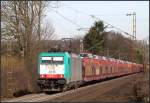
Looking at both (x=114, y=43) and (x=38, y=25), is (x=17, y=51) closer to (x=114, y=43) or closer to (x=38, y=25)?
(x=38, y=25)

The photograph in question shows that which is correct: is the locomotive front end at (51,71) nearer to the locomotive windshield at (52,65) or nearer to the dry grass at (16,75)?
the locomotive windshield at (52,65)

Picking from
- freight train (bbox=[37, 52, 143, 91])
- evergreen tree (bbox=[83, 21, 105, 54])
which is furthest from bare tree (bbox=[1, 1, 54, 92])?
evergreen tree (bbox=[83, 21, 105, 54])

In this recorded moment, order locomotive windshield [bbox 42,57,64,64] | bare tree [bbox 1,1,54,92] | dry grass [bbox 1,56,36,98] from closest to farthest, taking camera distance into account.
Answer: dry grass [bbox 1,56,36,98], locomotive windshield [bbox 42,57,64,64], bare tree [bbox 1,1,54,92]

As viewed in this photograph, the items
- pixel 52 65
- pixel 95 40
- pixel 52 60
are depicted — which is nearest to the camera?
pixel 52 65

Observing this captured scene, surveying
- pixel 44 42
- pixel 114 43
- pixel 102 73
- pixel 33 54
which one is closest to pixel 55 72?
pixel 33 54

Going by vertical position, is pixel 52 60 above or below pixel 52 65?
above

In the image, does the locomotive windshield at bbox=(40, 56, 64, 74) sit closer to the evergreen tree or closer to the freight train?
the freight train

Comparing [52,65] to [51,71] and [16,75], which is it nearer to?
[51,71]

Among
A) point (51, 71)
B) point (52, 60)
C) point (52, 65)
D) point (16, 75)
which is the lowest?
point (16, 75)

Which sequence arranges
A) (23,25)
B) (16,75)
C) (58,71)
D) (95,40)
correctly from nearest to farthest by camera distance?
(16,75) → (58,71) → (23,25) → (95,40)

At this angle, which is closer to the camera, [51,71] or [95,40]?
[51,71]

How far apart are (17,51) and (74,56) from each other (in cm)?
667

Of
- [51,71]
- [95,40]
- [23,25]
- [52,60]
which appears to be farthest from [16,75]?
[95,40]

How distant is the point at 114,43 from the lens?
124750 mm
